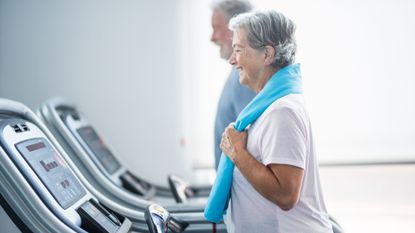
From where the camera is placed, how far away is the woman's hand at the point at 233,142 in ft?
4.82

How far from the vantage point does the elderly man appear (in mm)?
Answer: 2178

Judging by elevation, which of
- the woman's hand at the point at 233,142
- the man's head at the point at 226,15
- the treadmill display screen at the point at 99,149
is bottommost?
the treadmill display screen at the point at 99,149

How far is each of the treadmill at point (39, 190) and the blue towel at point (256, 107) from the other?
0.37 metres

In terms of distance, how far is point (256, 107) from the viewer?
1482 millimetres

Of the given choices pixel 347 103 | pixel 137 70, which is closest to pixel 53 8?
pixel 137 70

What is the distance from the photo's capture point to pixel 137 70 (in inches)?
146

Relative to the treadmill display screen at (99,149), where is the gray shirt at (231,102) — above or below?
above

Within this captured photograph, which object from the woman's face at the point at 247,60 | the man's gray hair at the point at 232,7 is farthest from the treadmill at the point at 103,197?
the man's gray hair at the point at 232,7

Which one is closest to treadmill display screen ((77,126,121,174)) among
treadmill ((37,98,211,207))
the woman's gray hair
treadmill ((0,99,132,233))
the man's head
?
treadmill ((37,98,211,207))

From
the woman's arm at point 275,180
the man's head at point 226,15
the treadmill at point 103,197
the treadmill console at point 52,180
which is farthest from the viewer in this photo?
the man's head at point 226,15

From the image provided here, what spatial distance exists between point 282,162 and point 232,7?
4.00ft

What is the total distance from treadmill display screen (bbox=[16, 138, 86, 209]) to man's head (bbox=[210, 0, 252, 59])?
0.90 meters

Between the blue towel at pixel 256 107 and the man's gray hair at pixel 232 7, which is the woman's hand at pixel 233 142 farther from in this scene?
the man's gray hair at pixel 232 7

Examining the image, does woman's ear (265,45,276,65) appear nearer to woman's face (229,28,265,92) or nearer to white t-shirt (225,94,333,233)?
woman's face (229,28,265,92)
